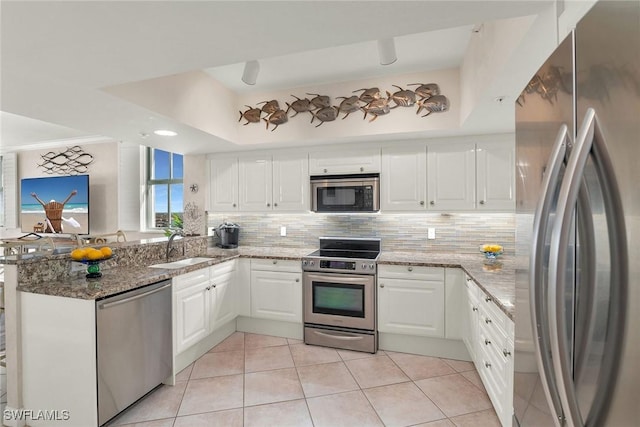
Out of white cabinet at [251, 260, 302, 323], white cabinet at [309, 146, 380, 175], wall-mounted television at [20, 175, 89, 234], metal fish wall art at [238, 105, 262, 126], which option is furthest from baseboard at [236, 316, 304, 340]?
wall-mounted television at [20, 175, 89, 234]

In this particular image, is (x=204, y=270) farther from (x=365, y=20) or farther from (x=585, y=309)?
(x=585, y=309)

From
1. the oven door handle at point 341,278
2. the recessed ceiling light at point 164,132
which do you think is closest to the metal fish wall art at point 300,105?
the recessed ceiling light at point 164,132

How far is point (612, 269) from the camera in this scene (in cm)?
61

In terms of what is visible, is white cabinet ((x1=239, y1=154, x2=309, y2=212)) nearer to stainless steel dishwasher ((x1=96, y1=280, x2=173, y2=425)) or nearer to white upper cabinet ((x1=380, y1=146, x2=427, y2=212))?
white upper cabinet ((x1=380, y1=146, x2=427, y2=212))

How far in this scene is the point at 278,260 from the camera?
11.0ft

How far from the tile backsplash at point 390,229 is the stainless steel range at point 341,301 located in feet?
1.50

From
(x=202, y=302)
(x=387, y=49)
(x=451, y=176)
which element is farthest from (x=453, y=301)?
(x=202, y=302)

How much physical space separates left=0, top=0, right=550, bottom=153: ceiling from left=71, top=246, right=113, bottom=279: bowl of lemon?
3.51ft

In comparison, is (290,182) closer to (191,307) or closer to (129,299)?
(191,307)

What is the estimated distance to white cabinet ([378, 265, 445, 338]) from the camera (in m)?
2.89

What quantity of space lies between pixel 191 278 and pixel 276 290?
3.13 feet

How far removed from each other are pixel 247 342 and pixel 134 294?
4.95 feet

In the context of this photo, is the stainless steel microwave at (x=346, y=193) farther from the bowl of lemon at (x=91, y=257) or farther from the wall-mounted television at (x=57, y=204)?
the wall-mounted television at (x=57, y=204)

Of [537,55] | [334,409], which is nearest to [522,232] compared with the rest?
[537,55]
